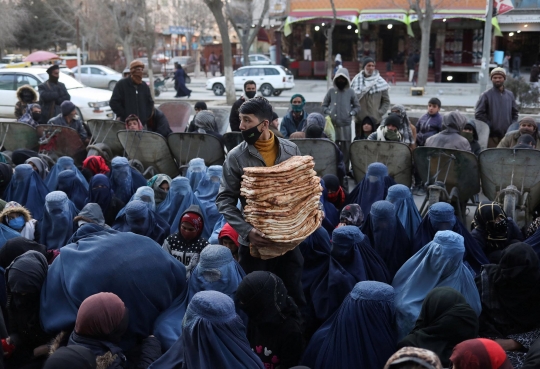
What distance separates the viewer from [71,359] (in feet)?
7.86

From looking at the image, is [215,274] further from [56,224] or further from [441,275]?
[56,224]

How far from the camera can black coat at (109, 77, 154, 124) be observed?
7.51m

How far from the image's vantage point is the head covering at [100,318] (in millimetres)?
2791

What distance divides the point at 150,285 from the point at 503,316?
205 cm

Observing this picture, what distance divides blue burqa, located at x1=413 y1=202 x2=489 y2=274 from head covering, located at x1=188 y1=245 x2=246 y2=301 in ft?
Result: 4.98

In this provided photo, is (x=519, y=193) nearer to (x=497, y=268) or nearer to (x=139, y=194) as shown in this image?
(x=497, y=268)

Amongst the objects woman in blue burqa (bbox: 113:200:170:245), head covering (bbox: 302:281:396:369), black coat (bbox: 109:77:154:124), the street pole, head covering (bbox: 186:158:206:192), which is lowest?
head covering (bbox: 302:281:396:369)

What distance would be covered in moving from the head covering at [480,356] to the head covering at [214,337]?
86 cm

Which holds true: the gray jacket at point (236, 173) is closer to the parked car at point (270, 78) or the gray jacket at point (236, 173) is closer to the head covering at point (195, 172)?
the head covering at point (195, 172)

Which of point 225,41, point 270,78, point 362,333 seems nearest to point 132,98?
point 362,333

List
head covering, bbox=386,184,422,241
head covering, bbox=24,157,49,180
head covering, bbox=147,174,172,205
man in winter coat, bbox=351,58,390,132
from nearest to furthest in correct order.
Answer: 1. head covering, bbox=386,184,422,241
2. head covering, bbox=147,174,172,205
3. head covering, bbox=24,157,49,180
4. man in winter coat, bbox=351,58,390,132

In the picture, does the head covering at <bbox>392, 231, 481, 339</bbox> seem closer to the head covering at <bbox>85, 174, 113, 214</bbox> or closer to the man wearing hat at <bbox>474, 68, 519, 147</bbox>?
the head covering at <bbox>85, 174, 113, 214</bbox>

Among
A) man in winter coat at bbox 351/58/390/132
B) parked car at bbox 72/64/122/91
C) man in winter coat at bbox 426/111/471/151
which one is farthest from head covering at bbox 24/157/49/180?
parked car at bbox 72/64/122/91

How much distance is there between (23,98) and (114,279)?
753 cm
